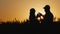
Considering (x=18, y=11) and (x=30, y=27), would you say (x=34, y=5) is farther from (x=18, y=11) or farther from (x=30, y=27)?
(x=30, y=27)

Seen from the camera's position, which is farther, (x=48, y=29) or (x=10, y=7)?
(x=10, y=7)

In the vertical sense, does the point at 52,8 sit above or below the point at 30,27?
above

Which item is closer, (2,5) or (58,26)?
(58,26)

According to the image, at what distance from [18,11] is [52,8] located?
2.69ft

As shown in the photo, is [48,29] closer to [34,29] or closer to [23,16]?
[34,29]

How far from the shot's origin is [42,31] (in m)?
1.87

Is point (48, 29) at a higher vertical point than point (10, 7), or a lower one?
lower

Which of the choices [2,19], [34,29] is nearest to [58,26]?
[34,29]

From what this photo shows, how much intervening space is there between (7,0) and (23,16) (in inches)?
21.8

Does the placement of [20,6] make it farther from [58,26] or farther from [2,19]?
[58,26]

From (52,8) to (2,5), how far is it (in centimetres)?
120

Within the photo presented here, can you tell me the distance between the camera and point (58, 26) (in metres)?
1.89

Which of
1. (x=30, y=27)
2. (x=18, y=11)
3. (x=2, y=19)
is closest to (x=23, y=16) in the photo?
(x=18, y=11)

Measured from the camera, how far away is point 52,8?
17.1 ft
